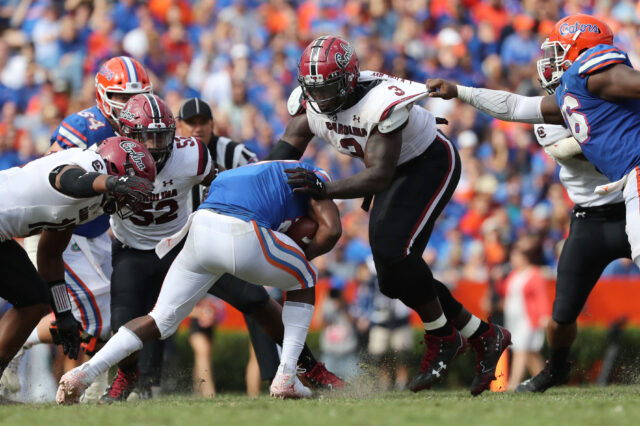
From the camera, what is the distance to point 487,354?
6.43 m

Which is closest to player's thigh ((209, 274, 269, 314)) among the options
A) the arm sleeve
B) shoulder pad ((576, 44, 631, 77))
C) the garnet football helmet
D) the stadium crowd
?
the arm sleeve

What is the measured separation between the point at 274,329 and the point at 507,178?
5.90m

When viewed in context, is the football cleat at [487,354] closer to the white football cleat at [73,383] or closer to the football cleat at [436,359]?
the football cleat at [436,359]

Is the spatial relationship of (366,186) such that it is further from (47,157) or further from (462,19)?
(462,19)

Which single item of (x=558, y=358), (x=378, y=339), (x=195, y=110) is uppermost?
(x=195, y=110)

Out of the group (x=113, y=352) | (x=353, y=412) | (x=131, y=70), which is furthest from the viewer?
(x=131, y=70)

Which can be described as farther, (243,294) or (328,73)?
(243,294)

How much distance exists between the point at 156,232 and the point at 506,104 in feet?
8.11

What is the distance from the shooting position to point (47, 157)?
553 cm

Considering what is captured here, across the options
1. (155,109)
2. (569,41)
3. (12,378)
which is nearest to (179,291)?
(155,109)

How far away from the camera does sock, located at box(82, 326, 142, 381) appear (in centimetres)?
529

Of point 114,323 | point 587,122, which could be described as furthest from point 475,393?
point 114,323

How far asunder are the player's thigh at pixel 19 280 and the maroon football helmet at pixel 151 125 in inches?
39.7

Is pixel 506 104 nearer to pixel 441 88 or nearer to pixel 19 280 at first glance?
pixel 441 88
